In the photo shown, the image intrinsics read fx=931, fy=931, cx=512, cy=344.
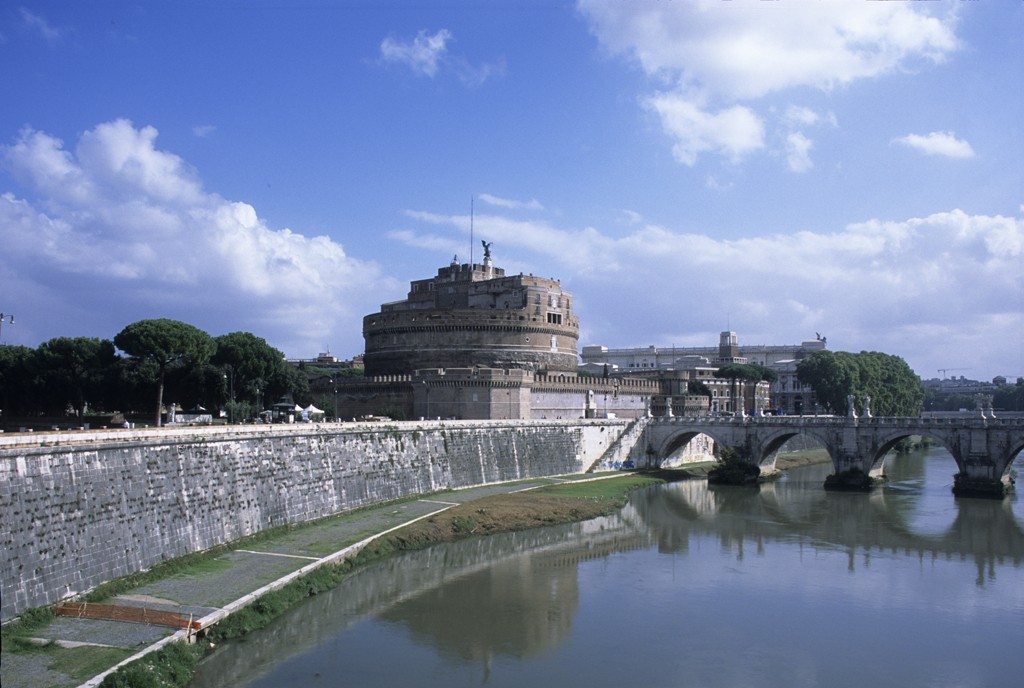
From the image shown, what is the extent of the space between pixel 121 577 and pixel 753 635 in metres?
14.5

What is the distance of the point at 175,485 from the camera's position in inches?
967

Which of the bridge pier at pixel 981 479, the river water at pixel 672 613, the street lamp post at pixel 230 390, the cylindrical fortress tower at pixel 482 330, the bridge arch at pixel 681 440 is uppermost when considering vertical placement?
the cylindrical fortress tower at pixel 482 330

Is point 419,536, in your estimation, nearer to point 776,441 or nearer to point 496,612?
point 496,612

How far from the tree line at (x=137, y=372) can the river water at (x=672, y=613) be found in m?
19.1

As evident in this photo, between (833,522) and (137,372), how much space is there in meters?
31.6

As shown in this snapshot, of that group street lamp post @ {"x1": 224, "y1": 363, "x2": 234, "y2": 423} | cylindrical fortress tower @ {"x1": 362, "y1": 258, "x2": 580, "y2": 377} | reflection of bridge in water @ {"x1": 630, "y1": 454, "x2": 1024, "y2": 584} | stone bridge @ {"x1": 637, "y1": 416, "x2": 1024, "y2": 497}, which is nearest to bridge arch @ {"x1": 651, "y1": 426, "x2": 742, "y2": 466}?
stone bridge @ {"x1": 637, "y1": 416, "x2": 1024, "y2": 497}

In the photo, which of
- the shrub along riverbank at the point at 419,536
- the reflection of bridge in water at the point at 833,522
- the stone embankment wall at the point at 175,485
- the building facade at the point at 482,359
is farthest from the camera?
the building facade at the point at 482,359

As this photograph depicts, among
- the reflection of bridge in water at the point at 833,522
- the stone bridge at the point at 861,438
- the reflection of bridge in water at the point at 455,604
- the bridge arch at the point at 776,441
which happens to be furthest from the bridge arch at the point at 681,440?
the reflection of bridge in water at the point at 455,604

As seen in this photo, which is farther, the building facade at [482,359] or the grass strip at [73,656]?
the building facade at [482,359]

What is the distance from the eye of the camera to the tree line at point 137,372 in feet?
140

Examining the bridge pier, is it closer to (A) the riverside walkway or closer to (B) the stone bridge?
(B) the stone bridge

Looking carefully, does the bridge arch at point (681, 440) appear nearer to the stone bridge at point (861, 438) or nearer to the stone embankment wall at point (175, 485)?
the stone bridge at point (861, 438)

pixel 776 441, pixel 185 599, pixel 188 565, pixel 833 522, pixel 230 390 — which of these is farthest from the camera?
pixel 776 441

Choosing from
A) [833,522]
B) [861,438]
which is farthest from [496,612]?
[861,438]
